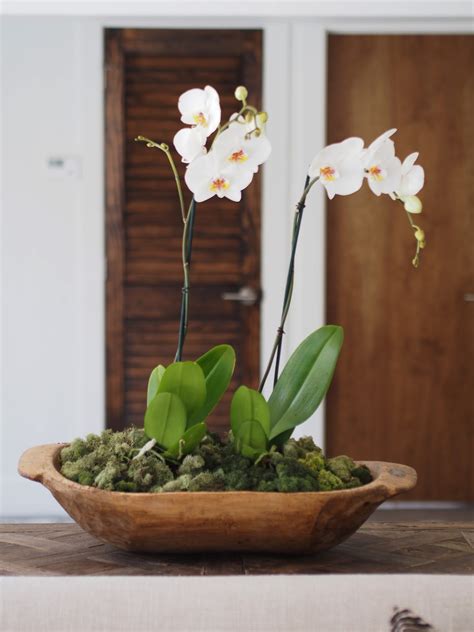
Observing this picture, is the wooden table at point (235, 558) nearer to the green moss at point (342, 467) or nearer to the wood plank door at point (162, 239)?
the green moss at point (342, 467)

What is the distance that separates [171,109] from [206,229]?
1.69ft

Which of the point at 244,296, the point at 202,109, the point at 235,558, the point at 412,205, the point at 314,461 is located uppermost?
the point at 202,109

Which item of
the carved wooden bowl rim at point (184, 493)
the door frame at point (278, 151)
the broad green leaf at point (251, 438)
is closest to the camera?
the carved wooden bowl rim at point (184, 493)

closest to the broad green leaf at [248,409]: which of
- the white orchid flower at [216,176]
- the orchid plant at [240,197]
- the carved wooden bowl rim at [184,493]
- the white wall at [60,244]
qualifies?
the orchid plant at [240,197]

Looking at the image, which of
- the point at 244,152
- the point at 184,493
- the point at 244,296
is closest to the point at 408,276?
the point at 244,296

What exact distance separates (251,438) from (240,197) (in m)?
0.29

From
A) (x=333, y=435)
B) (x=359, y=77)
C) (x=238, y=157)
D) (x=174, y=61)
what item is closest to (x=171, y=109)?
(x=174, y=61)

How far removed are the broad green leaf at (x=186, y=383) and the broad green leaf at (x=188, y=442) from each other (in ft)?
0.11

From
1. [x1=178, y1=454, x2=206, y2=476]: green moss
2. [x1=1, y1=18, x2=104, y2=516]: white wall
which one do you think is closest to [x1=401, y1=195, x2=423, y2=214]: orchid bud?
[x1=178, y1=454, x2=206, y2=476]: green moss

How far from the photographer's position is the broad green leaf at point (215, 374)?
1.12 metres

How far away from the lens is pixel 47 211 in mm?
3658

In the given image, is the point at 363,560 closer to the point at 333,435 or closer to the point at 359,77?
the point at 333,435

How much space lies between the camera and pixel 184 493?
97 cm

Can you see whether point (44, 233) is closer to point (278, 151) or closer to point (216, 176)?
point (278, 151)
